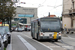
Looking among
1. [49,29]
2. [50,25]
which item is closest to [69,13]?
[50,25]

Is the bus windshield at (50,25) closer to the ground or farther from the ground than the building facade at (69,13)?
closer to the ground

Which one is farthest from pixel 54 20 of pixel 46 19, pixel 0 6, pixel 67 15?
pixel 67 15

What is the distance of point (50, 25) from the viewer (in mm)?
20141

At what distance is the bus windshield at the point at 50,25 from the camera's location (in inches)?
786

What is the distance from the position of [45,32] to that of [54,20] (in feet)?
5.85

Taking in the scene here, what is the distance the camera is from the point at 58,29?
20141mm

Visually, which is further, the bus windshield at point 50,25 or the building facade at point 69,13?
the building facade at point 69,13

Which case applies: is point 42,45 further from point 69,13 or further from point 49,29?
point 69,13

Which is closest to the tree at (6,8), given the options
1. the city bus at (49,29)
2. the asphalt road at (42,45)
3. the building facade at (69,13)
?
the city bus at (49,29)

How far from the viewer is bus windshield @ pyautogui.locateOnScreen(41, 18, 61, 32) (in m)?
20.0

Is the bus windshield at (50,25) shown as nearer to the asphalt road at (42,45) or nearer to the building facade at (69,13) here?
the asphalt road at (42,45)

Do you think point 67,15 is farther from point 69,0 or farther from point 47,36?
point 47,36

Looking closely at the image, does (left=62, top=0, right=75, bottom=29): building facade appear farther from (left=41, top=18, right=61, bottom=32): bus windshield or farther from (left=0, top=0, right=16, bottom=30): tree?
(left=41, top=18, right=61, bottom=32): bus windshield

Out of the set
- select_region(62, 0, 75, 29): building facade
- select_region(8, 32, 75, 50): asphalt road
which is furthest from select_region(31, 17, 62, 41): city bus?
select_region(62, 0, 75, 29): building facade
